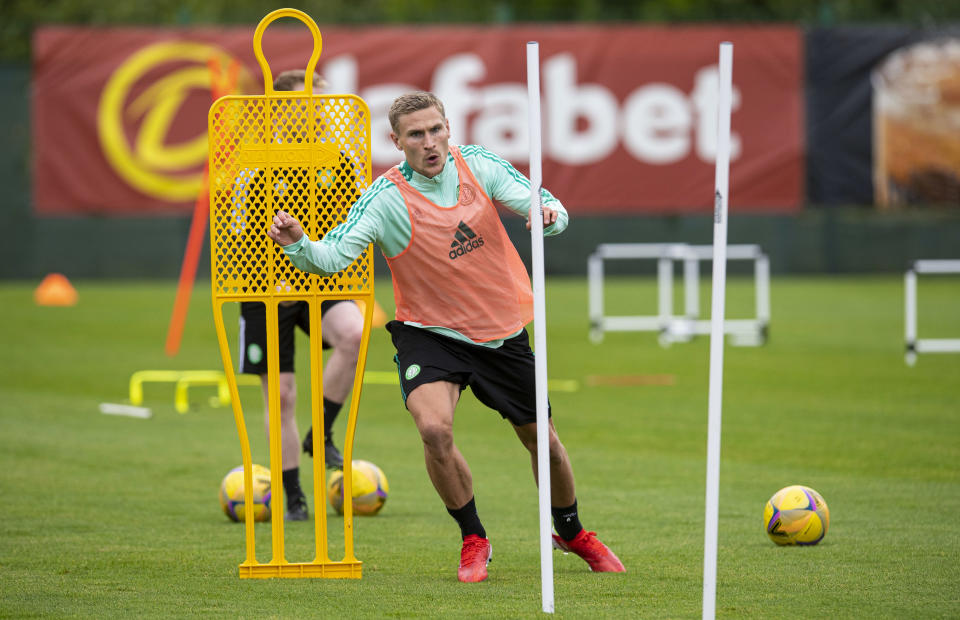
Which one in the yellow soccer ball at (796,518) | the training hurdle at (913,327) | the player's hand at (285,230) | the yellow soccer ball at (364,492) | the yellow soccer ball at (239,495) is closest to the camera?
the player's hand at (285,230)

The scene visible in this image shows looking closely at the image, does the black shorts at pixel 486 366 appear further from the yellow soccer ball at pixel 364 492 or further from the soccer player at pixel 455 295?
the yellow soccer ball at pixel 364 492

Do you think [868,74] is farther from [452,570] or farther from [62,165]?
[452,570]

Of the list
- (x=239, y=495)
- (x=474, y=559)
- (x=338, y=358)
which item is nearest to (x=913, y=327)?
(x=338, y=358)

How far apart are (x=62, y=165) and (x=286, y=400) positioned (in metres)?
15.4

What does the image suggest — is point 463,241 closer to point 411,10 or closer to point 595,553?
point 595,553

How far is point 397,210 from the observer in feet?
18.4

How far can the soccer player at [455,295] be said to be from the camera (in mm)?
5590

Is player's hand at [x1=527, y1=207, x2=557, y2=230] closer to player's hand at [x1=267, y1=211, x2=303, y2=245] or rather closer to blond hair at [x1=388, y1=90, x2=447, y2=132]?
blond hair at [x1=388, y1=90, x2=447, y2=132]

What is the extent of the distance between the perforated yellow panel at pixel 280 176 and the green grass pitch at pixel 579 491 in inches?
49.4

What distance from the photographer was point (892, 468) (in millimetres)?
8578

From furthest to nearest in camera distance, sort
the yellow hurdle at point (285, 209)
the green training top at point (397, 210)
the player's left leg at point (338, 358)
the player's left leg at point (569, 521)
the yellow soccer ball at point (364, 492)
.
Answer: the player's left leg at point (338, 358) < the yellow soccer ball at point (364, 492) < the player's left leg at point (569, 521) < the yellow hurdle at point (285, 209) < the green training top at point (397, 210)

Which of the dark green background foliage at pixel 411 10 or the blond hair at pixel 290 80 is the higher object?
the dark green background foliage at pixel 411 10

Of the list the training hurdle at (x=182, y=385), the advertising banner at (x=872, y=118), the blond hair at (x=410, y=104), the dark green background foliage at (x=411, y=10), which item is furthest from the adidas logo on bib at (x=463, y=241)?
the dark green background foliage at (x=411, y=10)

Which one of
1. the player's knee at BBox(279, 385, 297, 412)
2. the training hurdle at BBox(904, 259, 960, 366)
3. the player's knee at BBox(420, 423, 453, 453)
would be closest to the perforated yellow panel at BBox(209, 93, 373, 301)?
the player's knee at BBox(420, 423, 453, 453)
